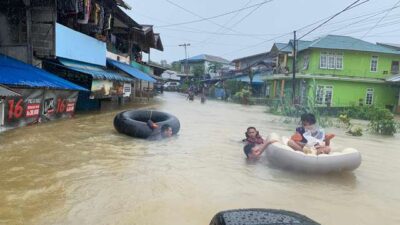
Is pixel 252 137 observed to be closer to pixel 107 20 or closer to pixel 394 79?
pixel 107 20

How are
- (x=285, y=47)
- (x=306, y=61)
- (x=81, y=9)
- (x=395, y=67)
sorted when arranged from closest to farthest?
(x=81, y=9)
(x=395, y=67)
(x=306, y=61)
(x=285, y=47)

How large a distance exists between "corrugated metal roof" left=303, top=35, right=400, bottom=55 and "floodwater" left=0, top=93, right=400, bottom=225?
911 inches

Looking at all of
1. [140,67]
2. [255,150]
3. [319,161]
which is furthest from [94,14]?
[140,67]

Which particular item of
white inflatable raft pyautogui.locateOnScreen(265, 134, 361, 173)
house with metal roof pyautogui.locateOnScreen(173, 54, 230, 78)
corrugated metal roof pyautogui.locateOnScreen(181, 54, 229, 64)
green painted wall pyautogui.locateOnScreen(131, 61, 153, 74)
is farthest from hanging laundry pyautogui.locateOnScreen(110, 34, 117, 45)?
corrugated metal roof pyautogui.locateOnScreen(181, 54, 229, 64)

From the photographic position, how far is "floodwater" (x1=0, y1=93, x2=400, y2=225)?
590cm

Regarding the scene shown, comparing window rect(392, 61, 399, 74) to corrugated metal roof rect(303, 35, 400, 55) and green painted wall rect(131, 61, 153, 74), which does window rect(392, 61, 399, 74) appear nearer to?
corrugated metal roof rect(303, 35, 400, 55)

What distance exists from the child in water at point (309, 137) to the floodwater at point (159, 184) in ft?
2.23

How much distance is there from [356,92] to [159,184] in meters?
30.9

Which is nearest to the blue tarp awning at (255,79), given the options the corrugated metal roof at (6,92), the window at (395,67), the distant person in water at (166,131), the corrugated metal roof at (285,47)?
the corrugated metal roof at (285,47)

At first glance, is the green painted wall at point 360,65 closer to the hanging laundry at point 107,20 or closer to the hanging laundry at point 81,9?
the hanging laundry at point 107,20

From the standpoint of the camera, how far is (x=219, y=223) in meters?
2.52

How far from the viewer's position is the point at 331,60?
113ft

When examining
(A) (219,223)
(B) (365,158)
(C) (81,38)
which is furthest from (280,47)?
(A) (219,223)

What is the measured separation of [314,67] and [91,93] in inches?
853
